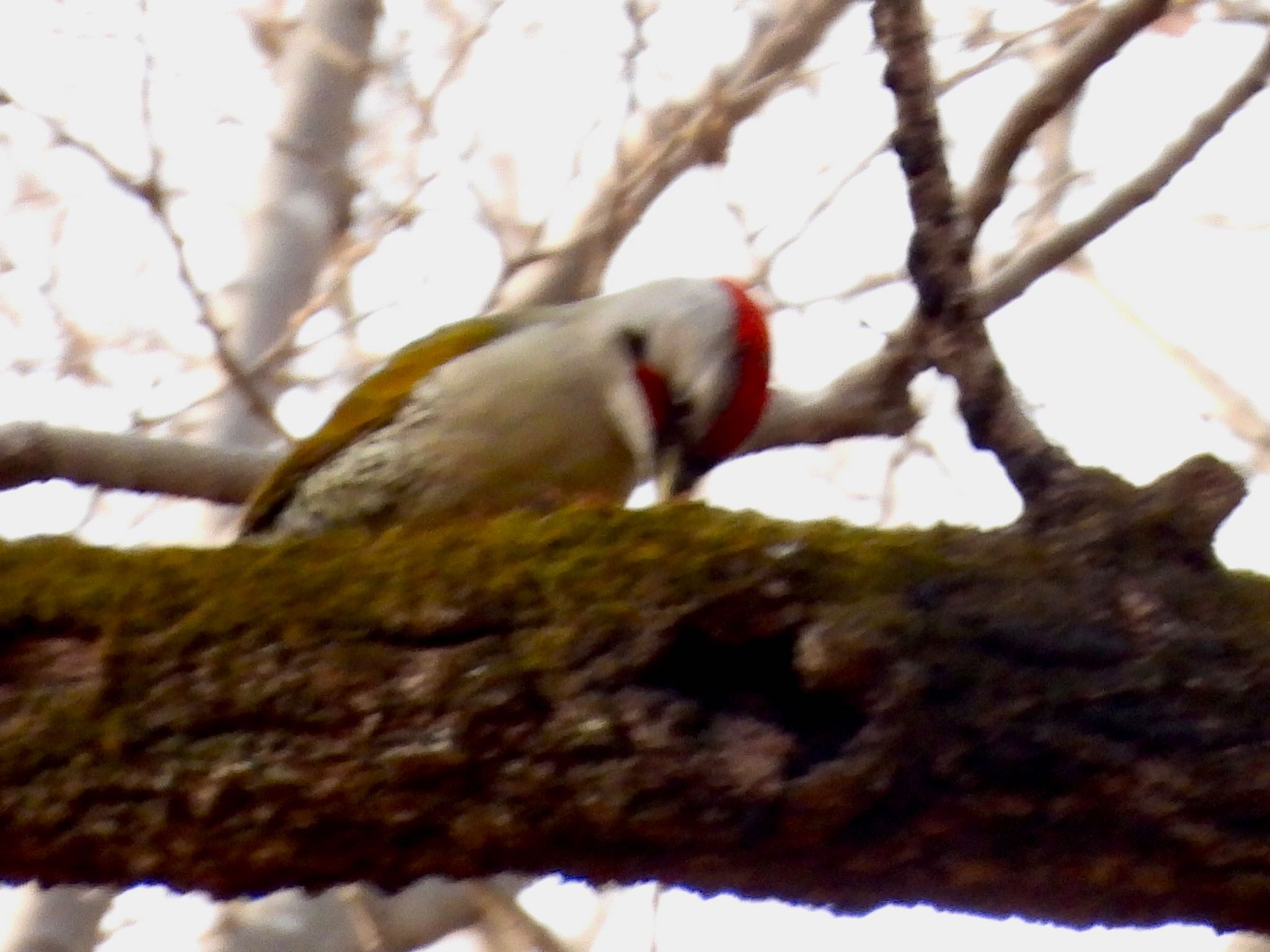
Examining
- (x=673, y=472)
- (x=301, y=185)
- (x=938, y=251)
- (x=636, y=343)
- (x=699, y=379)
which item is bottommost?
(x=938, y=251)

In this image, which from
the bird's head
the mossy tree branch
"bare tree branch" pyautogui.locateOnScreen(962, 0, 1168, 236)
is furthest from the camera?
the bird's head

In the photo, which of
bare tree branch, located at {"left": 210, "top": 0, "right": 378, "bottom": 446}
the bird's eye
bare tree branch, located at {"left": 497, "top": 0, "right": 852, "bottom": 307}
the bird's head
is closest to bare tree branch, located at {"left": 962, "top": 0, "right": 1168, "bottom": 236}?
the bird's head

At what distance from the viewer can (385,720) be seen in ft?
6.20

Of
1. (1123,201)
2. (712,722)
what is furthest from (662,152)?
(712,722)

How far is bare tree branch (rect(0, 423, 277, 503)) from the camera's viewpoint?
3438mm

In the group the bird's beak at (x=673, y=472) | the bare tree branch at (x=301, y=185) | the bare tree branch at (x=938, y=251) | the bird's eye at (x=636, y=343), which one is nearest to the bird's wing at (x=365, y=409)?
the bird's eye at (x=636, y=343)

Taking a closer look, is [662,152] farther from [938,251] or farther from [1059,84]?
[938,251]

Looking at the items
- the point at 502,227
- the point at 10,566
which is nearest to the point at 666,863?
the point at 10,566

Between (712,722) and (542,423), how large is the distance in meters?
1.32

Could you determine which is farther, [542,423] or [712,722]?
[542,423]

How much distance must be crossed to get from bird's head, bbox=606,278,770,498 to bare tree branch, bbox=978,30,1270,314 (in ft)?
1.74

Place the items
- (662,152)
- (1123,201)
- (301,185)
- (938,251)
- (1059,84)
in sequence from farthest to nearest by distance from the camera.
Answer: (301,185), (662,152), (1123,201), (1059,84), (938,251)

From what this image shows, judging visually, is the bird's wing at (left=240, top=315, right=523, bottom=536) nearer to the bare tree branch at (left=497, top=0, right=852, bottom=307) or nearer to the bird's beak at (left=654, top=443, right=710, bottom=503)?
the bird's beak at (left=654, top=443, right=710, bottom=503)

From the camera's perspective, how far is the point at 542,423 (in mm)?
3053
